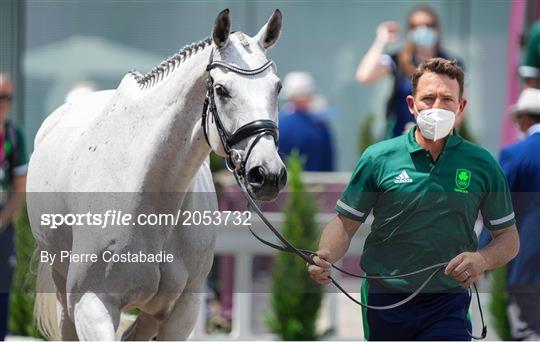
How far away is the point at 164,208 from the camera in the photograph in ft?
18.0

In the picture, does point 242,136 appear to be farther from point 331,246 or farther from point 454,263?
point 454,263

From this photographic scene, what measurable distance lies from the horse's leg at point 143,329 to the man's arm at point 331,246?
89 cm

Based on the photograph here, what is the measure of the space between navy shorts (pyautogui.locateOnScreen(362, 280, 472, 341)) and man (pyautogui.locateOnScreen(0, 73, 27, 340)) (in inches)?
127

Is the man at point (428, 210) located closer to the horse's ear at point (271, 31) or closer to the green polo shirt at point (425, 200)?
the green polo shirt at point (425, 200)

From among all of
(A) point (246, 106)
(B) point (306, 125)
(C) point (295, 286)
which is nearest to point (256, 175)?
(A) point (246, 106)

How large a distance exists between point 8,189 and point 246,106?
3.35m

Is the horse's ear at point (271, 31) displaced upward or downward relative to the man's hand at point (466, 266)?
upward

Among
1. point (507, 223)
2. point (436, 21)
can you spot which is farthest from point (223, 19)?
point (436, 21)

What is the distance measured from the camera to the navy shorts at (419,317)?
208 inches

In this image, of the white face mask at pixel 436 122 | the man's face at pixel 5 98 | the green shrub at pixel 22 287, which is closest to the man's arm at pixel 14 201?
the green shrub at pixel 22 287

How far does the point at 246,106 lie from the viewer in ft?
16.6

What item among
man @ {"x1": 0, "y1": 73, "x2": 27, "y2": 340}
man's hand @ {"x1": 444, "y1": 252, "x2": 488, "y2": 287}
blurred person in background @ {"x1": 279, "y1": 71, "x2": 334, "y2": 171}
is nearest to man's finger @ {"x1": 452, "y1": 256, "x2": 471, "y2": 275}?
man's hand @ {"x1": 444, "y1": 252, "x2": 488, "y2": 287}

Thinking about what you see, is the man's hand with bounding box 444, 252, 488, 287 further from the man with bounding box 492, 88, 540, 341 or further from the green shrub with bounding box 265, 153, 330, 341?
the green shrub with bounding box 265, 153, 330, 341

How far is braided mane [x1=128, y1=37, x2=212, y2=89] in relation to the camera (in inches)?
215
